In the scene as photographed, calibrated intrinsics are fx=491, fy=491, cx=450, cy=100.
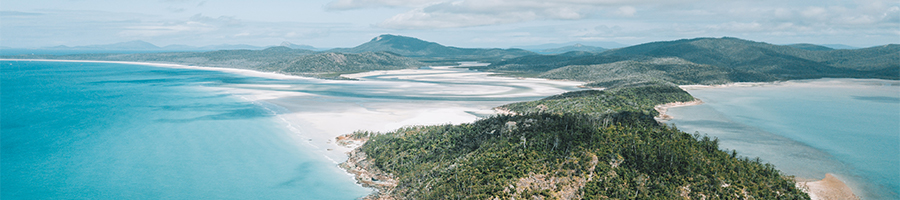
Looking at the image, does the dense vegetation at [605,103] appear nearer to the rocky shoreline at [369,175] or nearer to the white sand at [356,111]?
the white sand at [356,111]

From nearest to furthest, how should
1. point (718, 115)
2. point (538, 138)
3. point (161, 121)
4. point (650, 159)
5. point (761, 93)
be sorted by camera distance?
point (650, 159)
point (538, 138)
point (161, 121)
point (718, 115)
point (761, 93)

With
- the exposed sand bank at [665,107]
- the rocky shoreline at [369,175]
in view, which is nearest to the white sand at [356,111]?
the rocky shoreline at [369,175]

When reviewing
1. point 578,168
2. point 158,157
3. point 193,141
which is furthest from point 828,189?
point 193,141

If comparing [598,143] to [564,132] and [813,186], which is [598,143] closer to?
[564,132]

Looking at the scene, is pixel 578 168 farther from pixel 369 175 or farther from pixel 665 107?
pixel 665 107

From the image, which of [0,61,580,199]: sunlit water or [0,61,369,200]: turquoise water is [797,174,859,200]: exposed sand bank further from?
[0,61,369,200]: turquoise water

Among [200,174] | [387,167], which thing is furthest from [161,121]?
[387,167]

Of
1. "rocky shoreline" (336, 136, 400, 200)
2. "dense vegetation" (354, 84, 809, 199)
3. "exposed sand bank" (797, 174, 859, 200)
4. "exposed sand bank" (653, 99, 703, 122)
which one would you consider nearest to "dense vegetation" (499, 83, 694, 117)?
"exposed sand bank" (653, 99, 703, 122)
